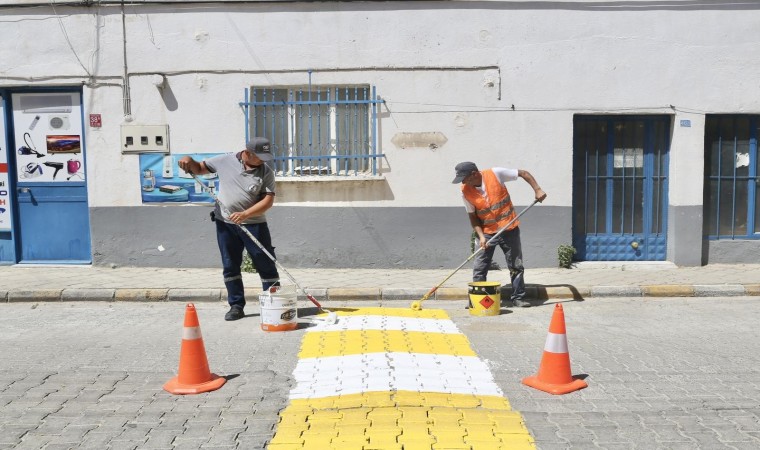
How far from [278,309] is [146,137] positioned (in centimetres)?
485

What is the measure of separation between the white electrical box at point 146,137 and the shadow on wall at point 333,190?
1770mm

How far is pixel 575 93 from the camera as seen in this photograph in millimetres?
10633

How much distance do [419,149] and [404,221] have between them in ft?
3.47

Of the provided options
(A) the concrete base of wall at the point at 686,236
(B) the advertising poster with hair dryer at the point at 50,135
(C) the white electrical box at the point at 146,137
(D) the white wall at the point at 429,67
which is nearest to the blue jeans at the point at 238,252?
(D) the white wall at the point at 429,67

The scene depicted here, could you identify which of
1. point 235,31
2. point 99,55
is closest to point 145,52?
point 99,55

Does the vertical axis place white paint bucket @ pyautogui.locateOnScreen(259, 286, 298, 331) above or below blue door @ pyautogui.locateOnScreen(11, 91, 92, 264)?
below

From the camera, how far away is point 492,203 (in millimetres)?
8539

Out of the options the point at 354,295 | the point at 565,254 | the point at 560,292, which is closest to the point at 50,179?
the point at 354,295

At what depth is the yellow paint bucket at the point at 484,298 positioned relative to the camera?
8.12 metres

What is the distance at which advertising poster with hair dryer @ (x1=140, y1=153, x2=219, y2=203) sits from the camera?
1090 cm

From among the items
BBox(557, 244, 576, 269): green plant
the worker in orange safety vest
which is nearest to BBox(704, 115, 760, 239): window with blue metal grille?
BBox(557, 244, 576, 269): green plant

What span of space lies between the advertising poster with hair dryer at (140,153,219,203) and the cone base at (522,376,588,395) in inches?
263

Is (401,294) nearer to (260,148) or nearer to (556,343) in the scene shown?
(260,148)

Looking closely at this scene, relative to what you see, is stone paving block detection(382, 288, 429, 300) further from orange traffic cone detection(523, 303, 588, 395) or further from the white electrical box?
the white electrical box
